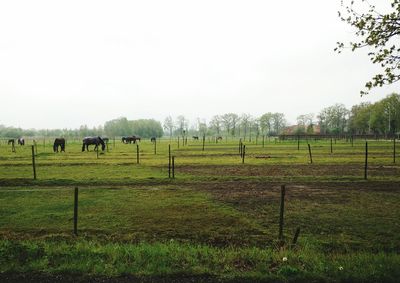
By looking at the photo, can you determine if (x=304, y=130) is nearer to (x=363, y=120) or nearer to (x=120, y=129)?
(x=363, y=120)

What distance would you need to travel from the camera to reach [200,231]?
9953mm

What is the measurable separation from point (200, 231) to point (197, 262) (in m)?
2.88

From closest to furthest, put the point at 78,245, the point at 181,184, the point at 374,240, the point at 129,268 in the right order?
1. the point at 129,268
2. the point at 78,245
3. the point at 374,240
4. the point at 181,184

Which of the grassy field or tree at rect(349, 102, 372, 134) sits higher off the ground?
tree at rect(349, 102, 372, 134)

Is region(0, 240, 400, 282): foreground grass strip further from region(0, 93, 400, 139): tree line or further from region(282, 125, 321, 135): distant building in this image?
region(282, 125, 321, 135): distant building

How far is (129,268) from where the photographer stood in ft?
21.9

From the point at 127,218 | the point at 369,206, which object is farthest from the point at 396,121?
the point at 127,218

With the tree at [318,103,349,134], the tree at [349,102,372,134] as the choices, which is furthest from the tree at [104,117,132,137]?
the tree at [349,102,372,134]

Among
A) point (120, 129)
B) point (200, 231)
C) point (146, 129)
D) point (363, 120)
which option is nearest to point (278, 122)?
point (363, 120)

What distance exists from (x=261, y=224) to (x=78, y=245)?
6187 millimetres

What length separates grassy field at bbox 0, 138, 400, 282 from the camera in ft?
21.6

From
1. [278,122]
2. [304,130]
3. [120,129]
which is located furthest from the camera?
[278,122]

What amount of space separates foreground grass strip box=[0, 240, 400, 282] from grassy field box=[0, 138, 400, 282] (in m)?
0.02

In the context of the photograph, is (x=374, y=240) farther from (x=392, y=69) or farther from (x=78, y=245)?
(x=78, y=245)
